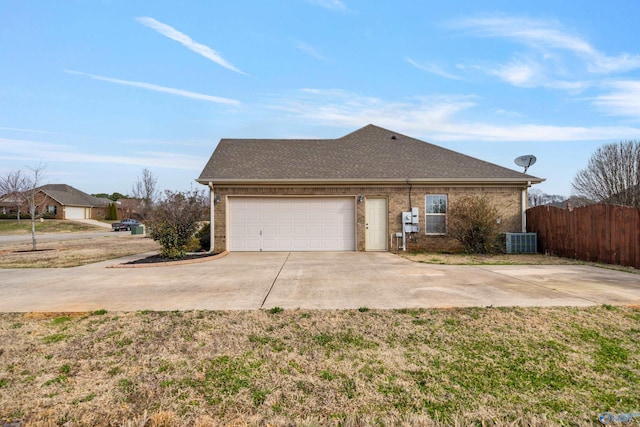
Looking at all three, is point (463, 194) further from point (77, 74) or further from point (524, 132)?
point (77, 74)

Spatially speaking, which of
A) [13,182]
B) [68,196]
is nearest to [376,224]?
[13,182]

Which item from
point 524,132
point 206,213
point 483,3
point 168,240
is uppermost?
point 483,3

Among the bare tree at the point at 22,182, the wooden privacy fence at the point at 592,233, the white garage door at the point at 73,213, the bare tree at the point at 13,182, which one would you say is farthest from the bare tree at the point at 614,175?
the white garage door at the point at 73,213

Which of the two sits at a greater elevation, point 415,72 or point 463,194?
point 415,72

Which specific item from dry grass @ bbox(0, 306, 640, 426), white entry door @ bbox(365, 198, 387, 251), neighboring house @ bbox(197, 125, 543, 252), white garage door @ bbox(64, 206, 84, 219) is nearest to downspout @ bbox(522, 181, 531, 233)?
neighboring house @ bbox(197, 125, 543, 252)

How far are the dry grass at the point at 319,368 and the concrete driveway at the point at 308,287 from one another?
0.62 m

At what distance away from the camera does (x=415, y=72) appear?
44.2 ft

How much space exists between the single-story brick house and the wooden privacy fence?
51142 mm

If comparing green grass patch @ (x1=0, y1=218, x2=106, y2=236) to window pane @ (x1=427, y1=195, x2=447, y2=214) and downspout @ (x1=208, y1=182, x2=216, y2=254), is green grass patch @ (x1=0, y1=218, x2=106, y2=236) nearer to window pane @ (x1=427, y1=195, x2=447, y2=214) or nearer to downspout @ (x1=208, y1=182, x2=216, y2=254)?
downspout @ (x1=208, y1=182, x2=216, y2=254)

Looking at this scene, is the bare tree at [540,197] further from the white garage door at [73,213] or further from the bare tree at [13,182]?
the white garage door at [73,213]

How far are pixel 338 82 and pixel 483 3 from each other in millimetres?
7331

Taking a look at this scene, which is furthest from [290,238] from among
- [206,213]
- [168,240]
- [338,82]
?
[338,82]

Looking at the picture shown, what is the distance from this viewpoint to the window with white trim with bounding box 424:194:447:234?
12.9 m

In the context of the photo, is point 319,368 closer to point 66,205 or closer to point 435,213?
point 435,213
